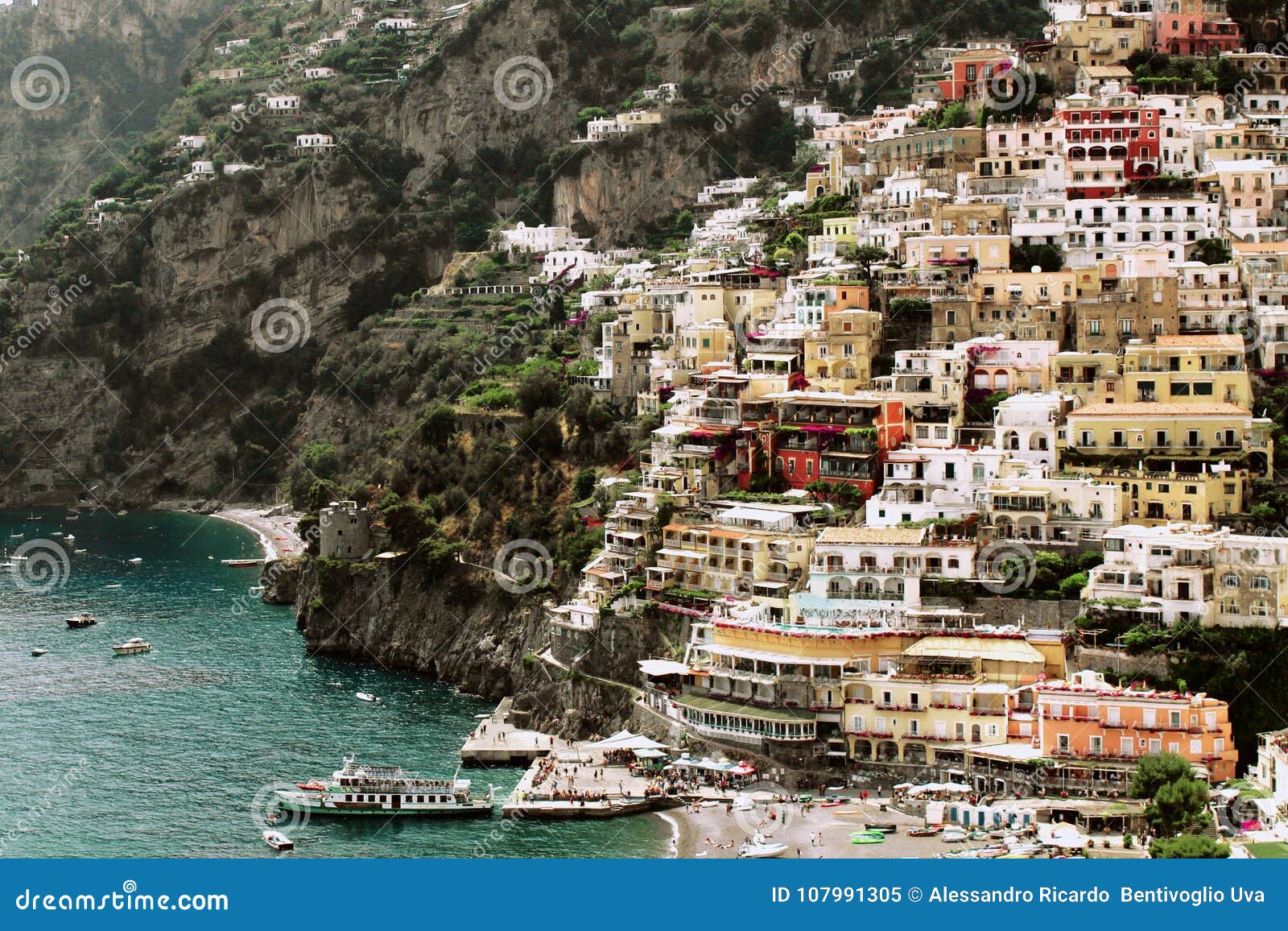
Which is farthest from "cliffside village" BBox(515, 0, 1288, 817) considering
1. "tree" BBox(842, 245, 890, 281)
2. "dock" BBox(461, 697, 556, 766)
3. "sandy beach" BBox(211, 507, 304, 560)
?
"sandy beach" BBox(211, 507, 304, 560)

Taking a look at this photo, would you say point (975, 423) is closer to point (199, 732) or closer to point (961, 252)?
point (961, 252)

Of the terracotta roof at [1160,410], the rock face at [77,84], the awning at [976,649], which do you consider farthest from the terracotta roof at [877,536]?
the rock face at [77,84]

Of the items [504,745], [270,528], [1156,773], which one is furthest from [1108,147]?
[270,528]

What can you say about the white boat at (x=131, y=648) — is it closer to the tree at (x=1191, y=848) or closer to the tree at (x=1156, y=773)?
the tree at (x=1156, y=773)

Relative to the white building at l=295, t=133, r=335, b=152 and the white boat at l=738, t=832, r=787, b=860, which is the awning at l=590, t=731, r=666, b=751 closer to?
the white boat at l=738, t=832, r=787, b=860

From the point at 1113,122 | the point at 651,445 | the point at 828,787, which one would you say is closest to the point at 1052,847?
the point at 828,787

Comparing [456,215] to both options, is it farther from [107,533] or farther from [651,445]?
[651,445]
